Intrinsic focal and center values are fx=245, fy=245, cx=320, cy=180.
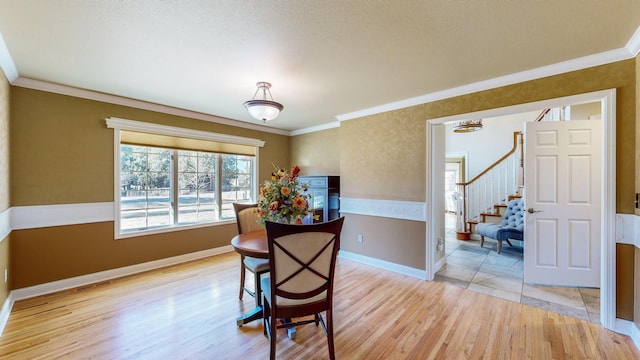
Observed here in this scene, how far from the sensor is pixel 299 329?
221 cm

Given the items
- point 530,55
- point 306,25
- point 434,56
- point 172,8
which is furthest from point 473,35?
point 172,8

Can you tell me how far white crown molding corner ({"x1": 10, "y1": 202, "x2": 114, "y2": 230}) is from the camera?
108 inches

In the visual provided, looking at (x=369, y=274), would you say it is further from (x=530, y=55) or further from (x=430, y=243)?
(x=530, y=55)

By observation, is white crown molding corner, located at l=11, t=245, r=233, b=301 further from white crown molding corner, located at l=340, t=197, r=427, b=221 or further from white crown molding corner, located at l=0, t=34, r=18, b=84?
white crown molding corner, located at l=340, t=197, r=427, b=221

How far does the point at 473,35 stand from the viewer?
74.7 inches

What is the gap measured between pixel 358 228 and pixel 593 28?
3271mm

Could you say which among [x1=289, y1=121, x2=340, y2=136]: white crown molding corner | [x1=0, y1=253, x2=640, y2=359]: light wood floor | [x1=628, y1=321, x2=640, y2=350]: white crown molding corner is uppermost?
[x1=289, y1=121, x2=340, y2=136]: white crown molding corner

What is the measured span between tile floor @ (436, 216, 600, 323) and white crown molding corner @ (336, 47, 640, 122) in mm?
2370

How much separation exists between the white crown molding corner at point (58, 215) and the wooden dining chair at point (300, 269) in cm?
296

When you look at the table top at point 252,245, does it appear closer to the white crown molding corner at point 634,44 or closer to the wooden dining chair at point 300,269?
the wooden dining chair at point 300,269

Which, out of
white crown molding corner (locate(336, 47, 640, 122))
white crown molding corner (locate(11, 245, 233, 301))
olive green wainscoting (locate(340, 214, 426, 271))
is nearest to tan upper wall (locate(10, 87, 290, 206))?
white crown molding corner (locate(11, 245, 233, 301))

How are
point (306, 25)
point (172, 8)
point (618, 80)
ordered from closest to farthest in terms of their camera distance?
point (172, 8) → point (306, 25) → point (618, 80)

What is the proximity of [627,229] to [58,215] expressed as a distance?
586 cm

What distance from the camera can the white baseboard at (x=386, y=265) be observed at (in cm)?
335
